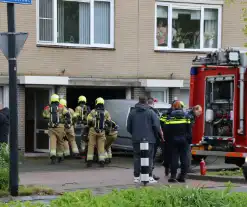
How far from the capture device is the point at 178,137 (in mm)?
12328

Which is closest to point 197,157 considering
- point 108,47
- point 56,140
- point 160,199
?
point 56,140

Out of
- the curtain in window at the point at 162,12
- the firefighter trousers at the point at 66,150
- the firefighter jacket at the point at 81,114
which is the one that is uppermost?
the curtain in window at the point at 162,12

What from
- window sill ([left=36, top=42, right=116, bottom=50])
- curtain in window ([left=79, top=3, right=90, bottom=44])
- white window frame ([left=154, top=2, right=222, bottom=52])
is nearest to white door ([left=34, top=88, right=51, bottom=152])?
window sill ([left=36, top=42, right=116, bottom=50])

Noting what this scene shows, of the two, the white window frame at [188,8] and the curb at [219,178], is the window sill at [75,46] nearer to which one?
the white window frame at [188,8]

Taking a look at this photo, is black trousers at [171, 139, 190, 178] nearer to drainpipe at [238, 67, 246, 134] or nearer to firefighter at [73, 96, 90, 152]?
drainpipe at [238, 67, 246, 134]

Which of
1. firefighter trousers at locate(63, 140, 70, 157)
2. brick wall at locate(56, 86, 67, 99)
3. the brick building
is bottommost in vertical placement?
firefighter trousers at locate(63, 140, 70, 157)

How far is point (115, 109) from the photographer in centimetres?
1770

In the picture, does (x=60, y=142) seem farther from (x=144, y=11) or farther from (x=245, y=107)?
(x=144, y=11)

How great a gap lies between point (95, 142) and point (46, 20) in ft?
17.1

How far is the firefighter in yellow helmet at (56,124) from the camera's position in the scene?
15625 mm

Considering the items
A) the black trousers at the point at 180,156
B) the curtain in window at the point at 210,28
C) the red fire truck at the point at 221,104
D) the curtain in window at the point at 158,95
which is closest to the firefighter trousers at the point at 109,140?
the red fire truck at the point at 221,104

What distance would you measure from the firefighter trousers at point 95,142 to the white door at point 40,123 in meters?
3.97

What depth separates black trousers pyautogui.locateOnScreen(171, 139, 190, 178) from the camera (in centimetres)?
1239

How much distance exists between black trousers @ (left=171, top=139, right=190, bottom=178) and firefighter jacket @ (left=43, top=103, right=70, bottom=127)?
14.2ft
